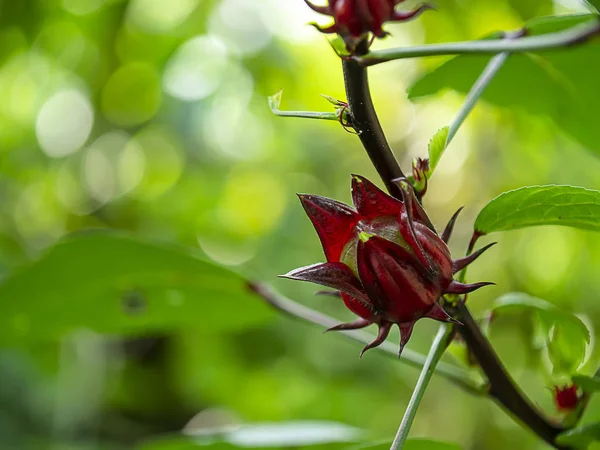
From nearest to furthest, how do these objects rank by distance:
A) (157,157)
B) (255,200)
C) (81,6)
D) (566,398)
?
(566,398) < (81,6) < (157,157) < (255,200)

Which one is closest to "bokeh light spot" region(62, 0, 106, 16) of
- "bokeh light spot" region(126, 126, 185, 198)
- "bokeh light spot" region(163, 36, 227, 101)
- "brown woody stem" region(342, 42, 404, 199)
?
"bokeh light spot" region(163, 36, 227, 101)

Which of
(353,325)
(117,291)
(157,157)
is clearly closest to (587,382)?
(353,325)

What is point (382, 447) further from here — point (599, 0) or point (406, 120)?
point (406, 120)

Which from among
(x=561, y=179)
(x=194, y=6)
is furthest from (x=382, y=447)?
(x=194, y=6)

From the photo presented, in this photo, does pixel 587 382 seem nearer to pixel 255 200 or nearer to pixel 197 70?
pixel 197 70

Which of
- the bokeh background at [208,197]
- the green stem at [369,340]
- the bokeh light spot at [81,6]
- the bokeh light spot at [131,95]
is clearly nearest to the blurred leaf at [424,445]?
the green stem at [369,340]

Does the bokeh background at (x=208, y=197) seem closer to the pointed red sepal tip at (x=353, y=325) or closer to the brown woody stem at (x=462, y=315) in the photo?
the brown woody stem at (x=462, y=315)
